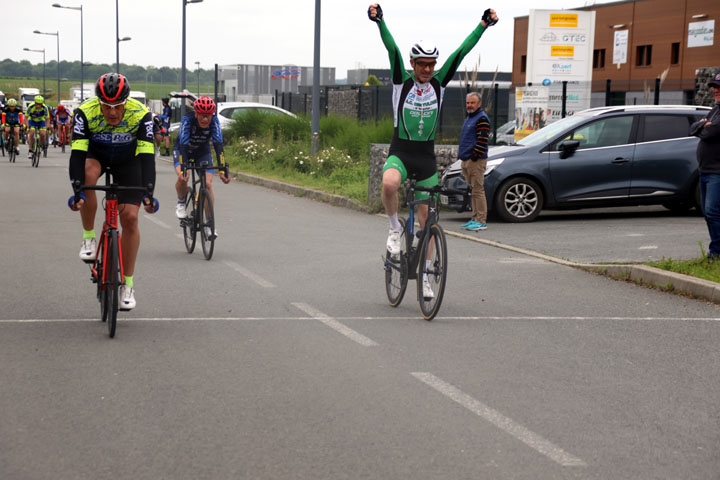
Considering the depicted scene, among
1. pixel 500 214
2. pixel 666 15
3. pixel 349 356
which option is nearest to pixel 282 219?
pixel 500 214

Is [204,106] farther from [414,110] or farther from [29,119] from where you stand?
[29,119]

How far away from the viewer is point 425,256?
25.8ft

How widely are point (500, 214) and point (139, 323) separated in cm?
842

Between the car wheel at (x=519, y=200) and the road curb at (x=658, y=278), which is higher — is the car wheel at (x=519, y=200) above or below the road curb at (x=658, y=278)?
above

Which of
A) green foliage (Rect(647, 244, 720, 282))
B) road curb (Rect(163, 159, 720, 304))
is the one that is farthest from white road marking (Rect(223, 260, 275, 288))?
green foliage (Rect(647, 244, 720, 282))

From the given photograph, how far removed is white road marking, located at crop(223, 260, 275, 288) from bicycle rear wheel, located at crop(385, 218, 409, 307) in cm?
137

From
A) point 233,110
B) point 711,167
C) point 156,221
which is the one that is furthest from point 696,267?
point 233,110

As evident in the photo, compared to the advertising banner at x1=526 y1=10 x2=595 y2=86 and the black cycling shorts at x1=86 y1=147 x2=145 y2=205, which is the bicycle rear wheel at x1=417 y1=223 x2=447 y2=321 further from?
the advertising banner at x1=526 y1=10 x2=595 y2=86

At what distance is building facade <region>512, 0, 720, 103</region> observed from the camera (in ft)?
172

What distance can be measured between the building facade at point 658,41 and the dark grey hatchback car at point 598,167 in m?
34.4

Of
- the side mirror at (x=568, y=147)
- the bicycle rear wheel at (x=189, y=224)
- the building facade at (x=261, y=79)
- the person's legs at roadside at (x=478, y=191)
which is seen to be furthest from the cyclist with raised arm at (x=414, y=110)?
the building facade at (x=261, y=79)

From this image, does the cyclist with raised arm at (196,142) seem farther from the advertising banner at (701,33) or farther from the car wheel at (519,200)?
the advertising banner at (701,33)

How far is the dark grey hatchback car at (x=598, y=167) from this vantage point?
1506cm

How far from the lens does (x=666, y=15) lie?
55.9 m
